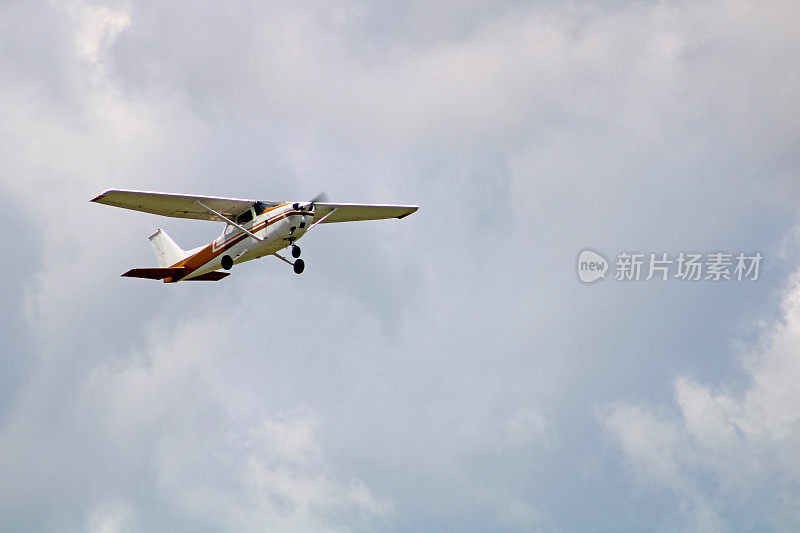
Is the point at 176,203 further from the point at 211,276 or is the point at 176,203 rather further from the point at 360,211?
the point at 360,211

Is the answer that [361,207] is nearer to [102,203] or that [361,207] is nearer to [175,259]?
[175,259]

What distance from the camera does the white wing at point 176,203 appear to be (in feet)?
145

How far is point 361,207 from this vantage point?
5078 cm

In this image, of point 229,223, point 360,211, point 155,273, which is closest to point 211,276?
point 155,273

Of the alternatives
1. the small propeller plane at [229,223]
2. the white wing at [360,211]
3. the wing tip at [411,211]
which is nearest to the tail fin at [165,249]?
the small propeller plane at [229,223]

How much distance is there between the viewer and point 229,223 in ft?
151

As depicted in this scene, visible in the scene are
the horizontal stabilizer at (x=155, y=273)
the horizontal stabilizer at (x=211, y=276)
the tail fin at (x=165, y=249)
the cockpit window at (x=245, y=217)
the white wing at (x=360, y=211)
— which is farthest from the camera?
the tail fin at (x=165, y=249)

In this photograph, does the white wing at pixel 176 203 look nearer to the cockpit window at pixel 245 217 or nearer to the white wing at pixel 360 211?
the cockpit window at pixel 245 217

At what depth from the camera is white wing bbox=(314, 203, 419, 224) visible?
4872cm

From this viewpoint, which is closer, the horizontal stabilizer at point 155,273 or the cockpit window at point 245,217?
the cockpit window at point 245,217

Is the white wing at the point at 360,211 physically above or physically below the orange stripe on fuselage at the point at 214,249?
above

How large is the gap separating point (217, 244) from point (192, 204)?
83.5 inches

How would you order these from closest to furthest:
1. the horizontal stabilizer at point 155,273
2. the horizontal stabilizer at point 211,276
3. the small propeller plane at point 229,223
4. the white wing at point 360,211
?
the small propeller plane at point 229,223
the horizontal stabilizer at point 155,273
the horizontal stabilizer at point 211,276
the white wing at point 360,211

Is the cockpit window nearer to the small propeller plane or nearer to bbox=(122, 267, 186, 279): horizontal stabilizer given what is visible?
the small propeller plane
